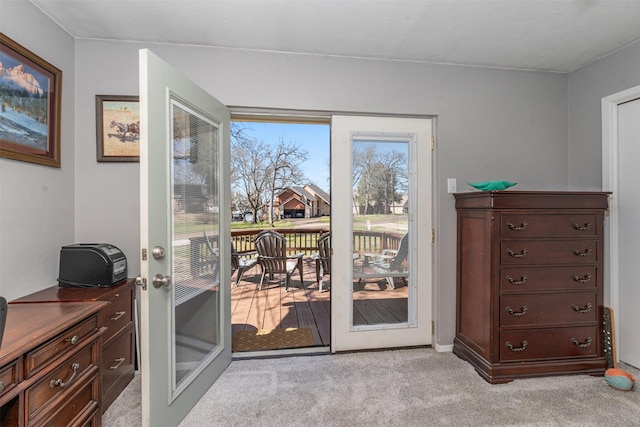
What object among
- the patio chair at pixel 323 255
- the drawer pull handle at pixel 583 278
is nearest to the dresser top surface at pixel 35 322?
the drawer pull handle at pixel 583 278

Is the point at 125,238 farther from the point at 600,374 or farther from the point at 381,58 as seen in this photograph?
the point at 600,374

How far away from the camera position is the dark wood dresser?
83.7 inches

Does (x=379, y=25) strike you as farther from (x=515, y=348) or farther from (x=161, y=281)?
(x=515, y=348)

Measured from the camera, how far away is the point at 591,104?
253 cm

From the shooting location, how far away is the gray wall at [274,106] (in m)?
1.83

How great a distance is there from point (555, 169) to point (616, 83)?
741mm

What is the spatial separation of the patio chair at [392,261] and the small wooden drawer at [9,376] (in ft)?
7.04

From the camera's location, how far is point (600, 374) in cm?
219

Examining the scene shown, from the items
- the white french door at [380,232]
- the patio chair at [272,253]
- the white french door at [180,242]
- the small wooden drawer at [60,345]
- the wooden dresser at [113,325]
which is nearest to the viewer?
the small wooden drawer at [60,345]

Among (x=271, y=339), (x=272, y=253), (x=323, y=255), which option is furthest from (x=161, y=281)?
(x=323, y=255)

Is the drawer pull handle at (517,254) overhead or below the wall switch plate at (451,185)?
below

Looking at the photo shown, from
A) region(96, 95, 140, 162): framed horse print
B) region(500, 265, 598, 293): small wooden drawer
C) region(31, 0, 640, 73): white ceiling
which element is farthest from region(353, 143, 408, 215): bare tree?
region(96, 95, 140, 162): framed horse print

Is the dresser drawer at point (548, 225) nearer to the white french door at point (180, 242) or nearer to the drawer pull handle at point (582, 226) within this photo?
the drawer pull handle at point (582, 226)

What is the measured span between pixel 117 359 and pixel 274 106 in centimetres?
206
